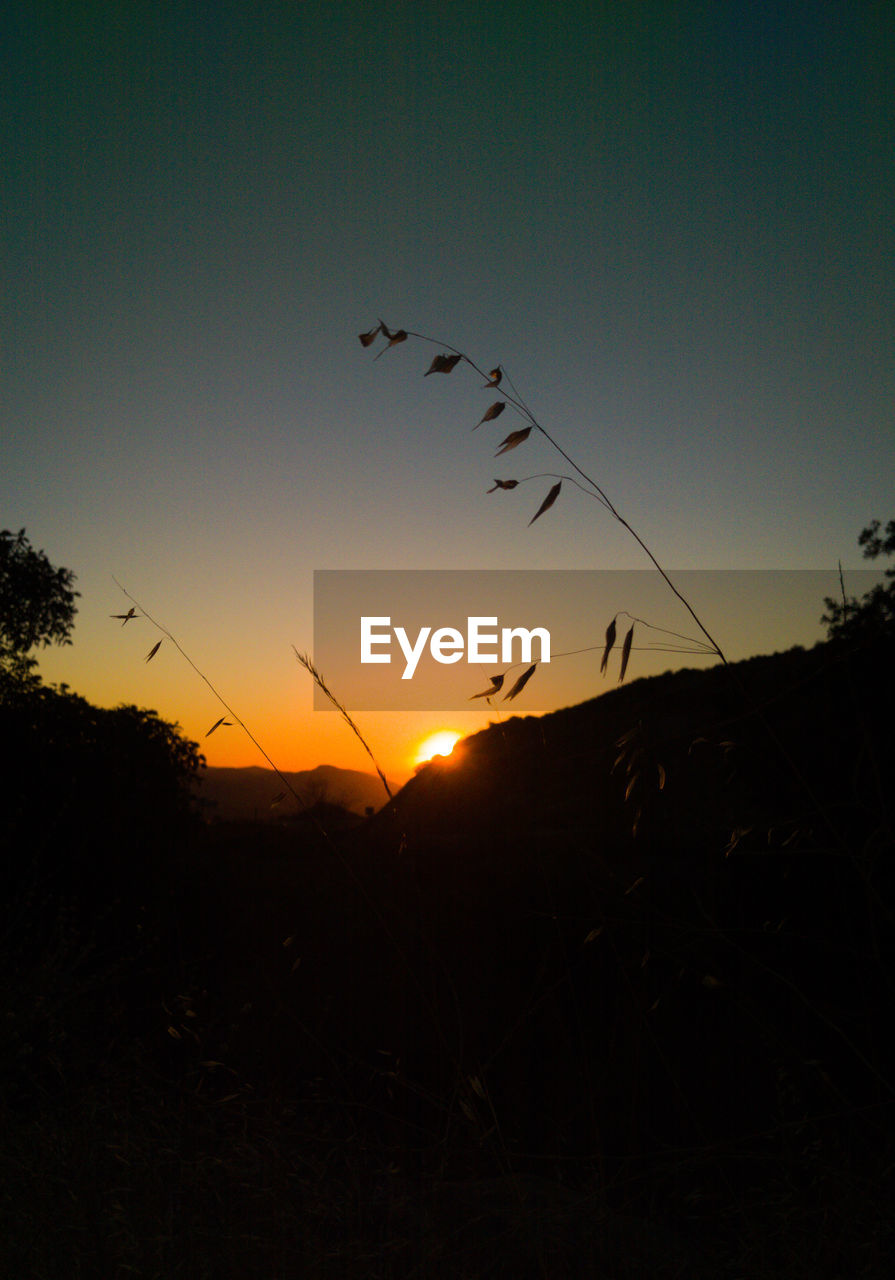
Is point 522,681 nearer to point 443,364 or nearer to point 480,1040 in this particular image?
point 443,364

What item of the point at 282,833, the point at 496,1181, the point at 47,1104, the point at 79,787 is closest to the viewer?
the point at 496,1181

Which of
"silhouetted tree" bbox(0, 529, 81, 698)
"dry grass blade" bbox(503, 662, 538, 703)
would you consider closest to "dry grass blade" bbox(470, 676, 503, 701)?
"dry grass blade" bbox(503, 662, 538, 703)

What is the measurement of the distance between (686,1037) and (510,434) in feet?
16.6

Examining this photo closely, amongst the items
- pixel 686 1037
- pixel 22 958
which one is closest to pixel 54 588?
pixel 22 958

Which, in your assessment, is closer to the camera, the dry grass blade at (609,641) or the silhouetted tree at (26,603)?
the dry grass blade at (609,641)

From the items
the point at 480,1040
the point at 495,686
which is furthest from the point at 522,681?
the point at 480,1040

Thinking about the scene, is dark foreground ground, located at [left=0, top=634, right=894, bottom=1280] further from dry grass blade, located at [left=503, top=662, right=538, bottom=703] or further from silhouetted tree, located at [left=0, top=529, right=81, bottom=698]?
silhouetted tree, located at [left=0, top=529, right=81, bottom=698]

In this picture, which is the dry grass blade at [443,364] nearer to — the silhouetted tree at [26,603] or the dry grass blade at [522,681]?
the dry grass blade at [522,681]

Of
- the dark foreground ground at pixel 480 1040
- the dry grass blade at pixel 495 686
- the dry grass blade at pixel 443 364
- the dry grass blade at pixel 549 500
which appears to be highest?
the dry grass blade at pixel 443 364

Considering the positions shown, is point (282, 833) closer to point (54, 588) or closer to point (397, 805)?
point (54, 588)

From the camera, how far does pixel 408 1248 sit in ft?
6.06

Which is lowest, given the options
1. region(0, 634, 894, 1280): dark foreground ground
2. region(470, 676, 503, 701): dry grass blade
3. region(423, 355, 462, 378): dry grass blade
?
region(0, 634, 894, 1280): dark foreground ground

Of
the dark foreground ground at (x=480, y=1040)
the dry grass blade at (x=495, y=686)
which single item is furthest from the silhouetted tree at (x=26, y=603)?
the dry grass blade at (x=495, y=686)

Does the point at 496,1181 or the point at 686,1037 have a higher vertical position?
the point at 496,1181
